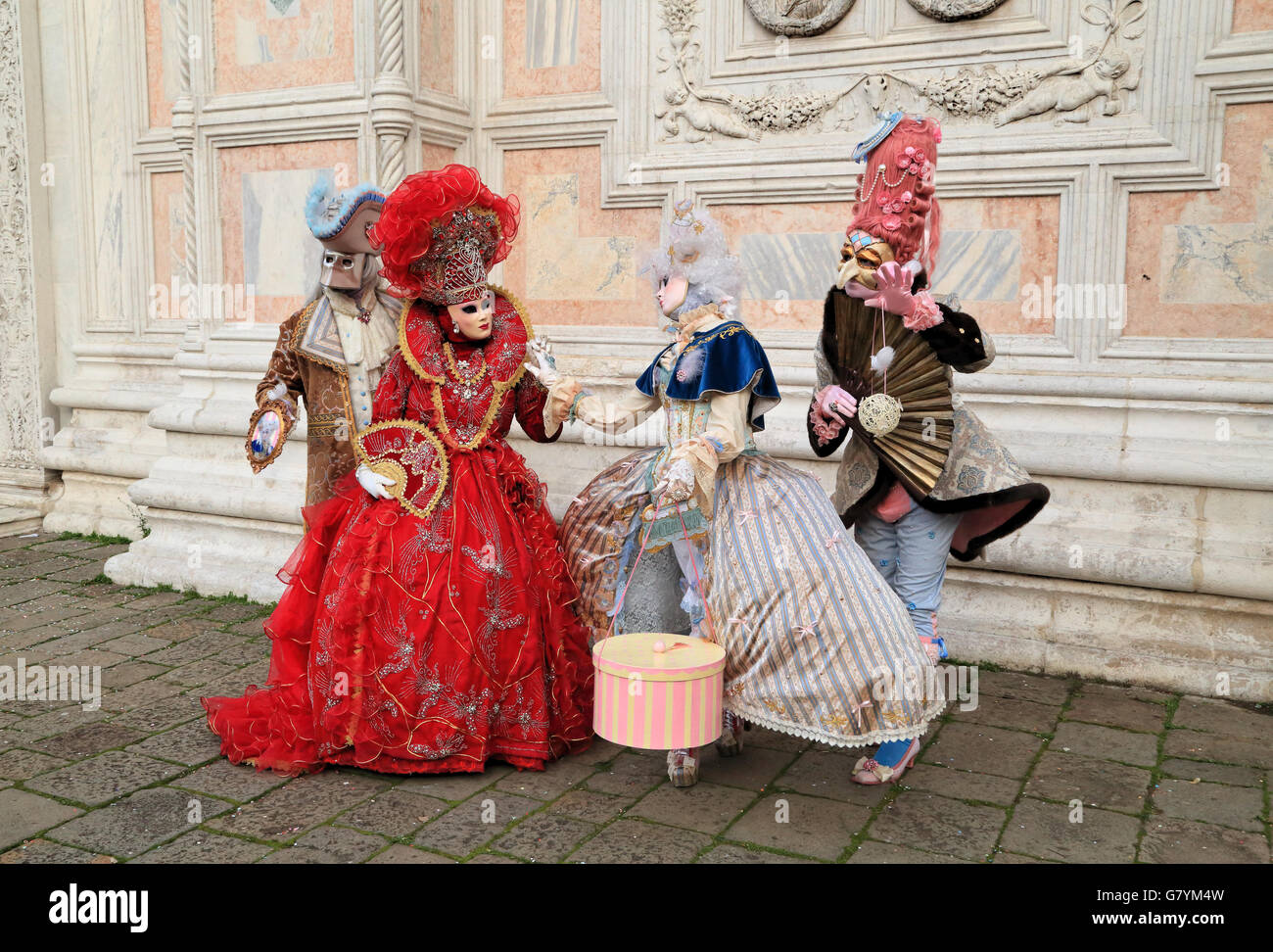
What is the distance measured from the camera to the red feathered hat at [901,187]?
357cm

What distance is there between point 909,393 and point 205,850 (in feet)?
8.65

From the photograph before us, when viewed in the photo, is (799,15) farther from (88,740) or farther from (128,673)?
(88,740)

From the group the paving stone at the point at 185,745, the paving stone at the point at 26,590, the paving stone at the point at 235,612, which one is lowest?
the paving stone at the point at 185,745

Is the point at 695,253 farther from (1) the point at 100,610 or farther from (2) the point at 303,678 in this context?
(1) the point at 100,610

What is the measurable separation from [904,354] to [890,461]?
1.19ft

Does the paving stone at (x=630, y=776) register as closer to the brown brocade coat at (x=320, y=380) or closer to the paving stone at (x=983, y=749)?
the paving stone at (x=983, y=749)

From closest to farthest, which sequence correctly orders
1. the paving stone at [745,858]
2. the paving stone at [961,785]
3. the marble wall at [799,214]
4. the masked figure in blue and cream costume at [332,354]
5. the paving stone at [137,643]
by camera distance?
the paving stone at [745,858] → the paving stone at [961,785] → the masked figure in blue and cream costume at [332,354] → the marble wall at [799,214] → the paving stone at [137,643]

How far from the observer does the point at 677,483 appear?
134 inches

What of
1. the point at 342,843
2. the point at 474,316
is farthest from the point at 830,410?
the point at 342,843

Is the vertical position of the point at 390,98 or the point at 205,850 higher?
the point at 390,98

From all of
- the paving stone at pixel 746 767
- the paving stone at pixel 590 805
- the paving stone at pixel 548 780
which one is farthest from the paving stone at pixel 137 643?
the paving stone at pixel 746 767

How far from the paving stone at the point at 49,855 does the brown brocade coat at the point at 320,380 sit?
4.85 feet

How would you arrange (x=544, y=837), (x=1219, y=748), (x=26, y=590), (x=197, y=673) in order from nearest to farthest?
(x=544, y=837), (x=1219, y=748), (x=197, y=673), (x=26, y=590)

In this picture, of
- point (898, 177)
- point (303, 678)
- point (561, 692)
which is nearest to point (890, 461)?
point (898, 177)
